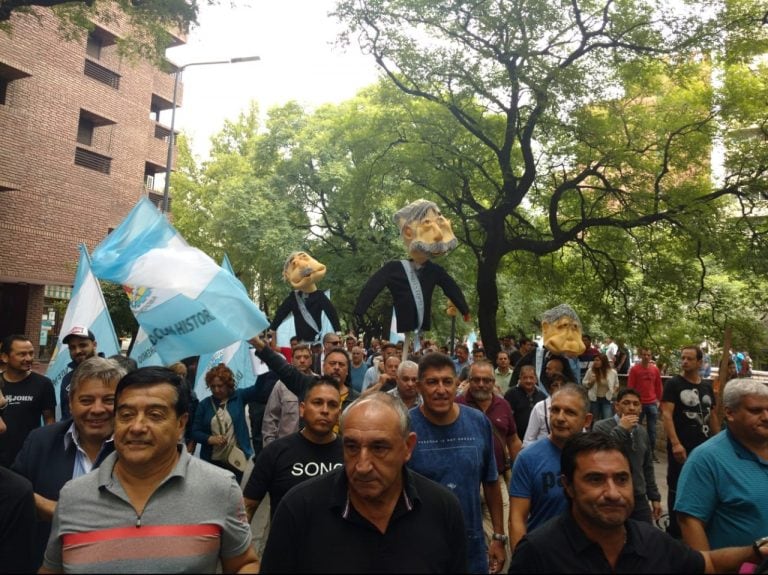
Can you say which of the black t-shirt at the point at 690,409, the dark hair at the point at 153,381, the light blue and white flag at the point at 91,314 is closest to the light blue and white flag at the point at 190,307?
the light blue and white flag at the point at 91,314

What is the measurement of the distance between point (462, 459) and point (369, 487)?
150 centimetres

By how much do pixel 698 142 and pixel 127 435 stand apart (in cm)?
1405

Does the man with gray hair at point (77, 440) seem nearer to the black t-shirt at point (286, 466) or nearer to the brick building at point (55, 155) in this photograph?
the black t-shirt at point (286, 466)

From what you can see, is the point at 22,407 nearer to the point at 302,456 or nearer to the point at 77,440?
the point at 77,440

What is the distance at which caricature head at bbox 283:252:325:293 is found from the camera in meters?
8.39

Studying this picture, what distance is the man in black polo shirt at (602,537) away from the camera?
2414 mm

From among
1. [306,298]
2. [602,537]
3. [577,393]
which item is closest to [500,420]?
[577,393]

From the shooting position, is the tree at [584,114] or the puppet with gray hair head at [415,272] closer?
the puppet with gray hair head at [415,272]

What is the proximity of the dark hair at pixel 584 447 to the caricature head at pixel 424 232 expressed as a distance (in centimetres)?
379

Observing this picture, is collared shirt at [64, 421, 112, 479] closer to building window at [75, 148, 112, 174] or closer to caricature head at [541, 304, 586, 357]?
caricature head at [541, 304, 586, 357]

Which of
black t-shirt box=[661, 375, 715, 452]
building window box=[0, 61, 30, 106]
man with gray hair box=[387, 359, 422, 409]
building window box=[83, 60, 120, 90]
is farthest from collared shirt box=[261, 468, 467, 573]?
building window box=[83, 60, 120, 90]

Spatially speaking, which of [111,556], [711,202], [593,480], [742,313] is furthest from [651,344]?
[111,556]

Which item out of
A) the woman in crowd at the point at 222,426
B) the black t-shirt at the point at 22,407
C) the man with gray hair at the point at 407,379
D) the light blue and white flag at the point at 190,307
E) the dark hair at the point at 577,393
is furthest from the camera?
the woman in crowd at the point at 222,426

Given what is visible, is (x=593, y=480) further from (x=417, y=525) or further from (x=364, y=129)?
(x=364, y=129)
